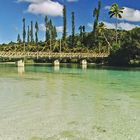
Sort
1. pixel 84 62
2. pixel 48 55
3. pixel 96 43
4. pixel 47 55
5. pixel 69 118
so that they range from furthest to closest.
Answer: pixel 96 43 < pixel 84 62 < pixel 48 55 < pixel 47 55 < pixel 69 118

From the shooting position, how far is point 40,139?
11.2 m

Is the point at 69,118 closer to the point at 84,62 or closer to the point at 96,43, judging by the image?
the point at 84,62

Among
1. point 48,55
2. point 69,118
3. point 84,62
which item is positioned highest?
point 48,55

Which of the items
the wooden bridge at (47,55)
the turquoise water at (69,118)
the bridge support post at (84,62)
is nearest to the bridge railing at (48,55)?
the wooden bridge at (47,55)

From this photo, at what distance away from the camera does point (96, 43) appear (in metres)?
110

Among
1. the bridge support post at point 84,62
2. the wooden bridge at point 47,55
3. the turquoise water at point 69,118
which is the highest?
the wooden bridge at point 47,55

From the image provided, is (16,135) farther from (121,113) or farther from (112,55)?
(112,55)

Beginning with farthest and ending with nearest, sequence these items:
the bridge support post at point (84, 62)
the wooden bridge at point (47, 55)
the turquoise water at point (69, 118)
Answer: the bridge support post at point (84, 62) → the wooden bridge at point (47, 55) → the turquoise water at point (69, 118)

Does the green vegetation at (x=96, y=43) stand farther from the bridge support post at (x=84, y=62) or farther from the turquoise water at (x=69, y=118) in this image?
the turquoise water at (x=69, y=118)

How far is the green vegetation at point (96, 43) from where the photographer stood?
78.8m

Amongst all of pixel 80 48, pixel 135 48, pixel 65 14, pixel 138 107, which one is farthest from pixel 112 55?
pixel 138 107

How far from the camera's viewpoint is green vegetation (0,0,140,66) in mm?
78812

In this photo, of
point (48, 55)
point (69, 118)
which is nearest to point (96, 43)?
point (48, 55)

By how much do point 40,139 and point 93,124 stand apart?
2765 mm
